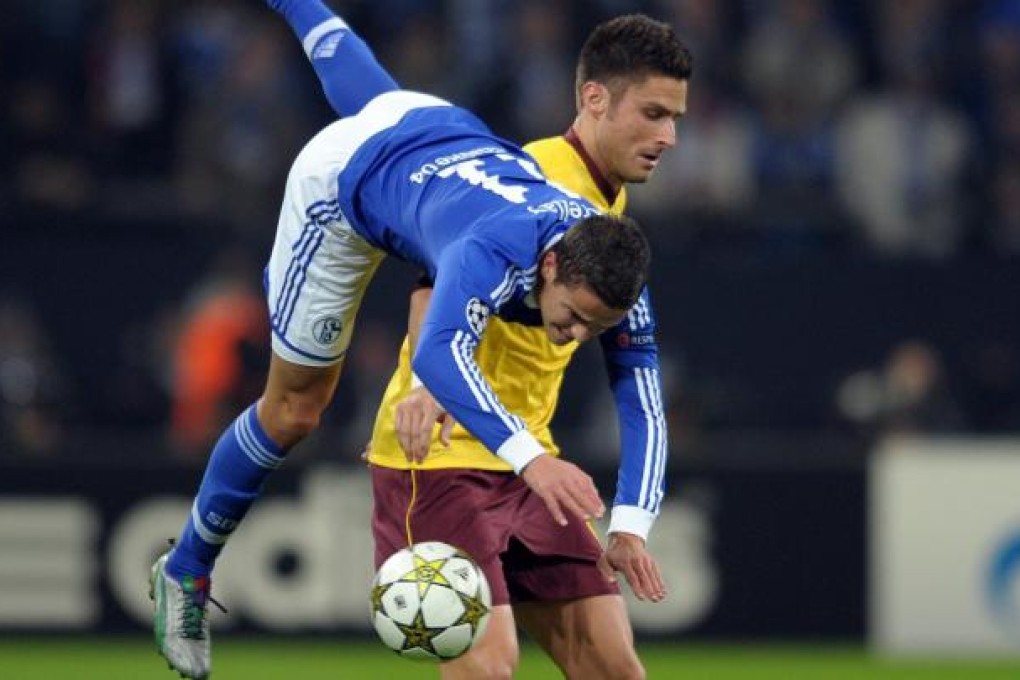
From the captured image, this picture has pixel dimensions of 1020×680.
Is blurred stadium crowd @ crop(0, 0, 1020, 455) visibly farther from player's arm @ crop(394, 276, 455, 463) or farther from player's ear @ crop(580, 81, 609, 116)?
player's arm @ crop(394, 276, 455, 463)

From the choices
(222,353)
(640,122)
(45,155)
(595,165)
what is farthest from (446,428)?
(45,155)

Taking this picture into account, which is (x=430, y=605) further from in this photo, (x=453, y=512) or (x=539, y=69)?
(x=539, y=69)

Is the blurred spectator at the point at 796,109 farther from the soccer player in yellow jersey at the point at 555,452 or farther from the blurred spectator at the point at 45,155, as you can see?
the soccer player in yellow jersey at the point at 555,452

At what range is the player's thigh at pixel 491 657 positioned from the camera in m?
7.28

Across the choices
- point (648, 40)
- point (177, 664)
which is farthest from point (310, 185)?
point (177, 664)

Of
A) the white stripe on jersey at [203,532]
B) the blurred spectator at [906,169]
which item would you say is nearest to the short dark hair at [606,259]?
the white stripe on jersey at [203,532]

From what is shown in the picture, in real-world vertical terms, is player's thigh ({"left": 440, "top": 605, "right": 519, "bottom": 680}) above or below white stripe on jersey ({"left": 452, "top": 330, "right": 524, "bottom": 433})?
below

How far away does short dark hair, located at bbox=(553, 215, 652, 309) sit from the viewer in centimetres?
676

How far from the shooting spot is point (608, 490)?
13227 millimetres

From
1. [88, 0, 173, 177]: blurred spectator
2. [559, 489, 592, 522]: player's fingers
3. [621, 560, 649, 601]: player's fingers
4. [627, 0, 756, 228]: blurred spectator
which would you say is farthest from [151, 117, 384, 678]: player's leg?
[88, 0, 173, 177]: blurred spectator

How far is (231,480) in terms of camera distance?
27.1 ft

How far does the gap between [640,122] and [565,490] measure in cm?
165

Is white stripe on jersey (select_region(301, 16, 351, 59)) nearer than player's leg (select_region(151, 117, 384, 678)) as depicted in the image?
No

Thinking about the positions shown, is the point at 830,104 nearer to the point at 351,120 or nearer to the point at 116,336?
the point at 116,336
